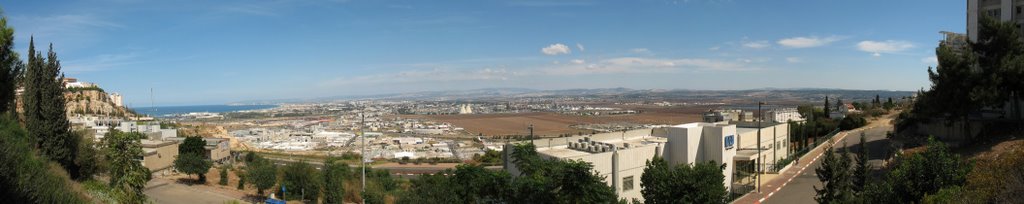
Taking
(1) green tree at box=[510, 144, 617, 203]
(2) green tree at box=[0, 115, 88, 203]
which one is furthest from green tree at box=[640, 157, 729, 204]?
(2) green tree at box=[0, 115, 88, 203]

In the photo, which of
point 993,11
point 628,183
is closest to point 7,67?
point 628,183

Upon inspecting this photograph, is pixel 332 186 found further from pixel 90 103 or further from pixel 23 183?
pixel 90 103

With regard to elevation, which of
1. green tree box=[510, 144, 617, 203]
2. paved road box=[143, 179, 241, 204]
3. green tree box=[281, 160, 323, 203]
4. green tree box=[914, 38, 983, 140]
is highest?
green tree box=[914, 38, 983, 140]

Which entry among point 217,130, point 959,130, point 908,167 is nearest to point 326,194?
point 908,167

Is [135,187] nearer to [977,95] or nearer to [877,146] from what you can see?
[977,95]

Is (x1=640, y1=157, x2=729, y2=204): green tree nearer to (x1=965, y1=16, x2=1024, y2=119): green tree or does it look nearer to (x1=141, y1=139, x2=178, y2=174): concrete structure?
(x1=965, y1=16, x2=1024, y2=119): green tree
